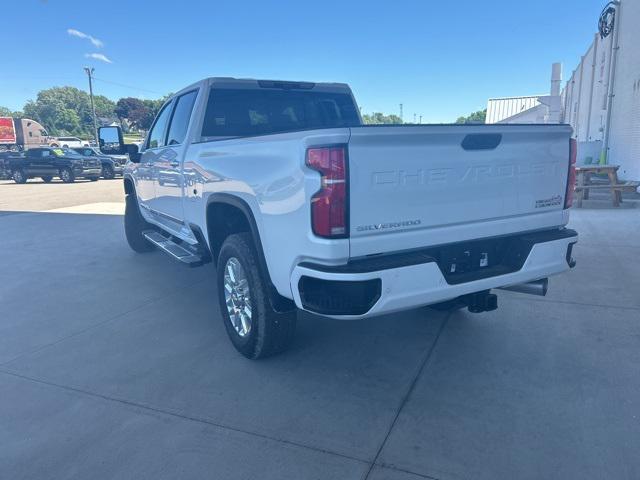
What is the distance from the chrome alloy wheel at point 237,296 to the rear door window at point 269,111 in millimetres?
1463

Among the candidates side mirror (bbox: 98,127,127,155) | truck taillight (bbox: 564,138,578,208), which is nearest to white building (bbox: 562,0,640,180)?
truck taillight (bbox: 564,138,578,208)

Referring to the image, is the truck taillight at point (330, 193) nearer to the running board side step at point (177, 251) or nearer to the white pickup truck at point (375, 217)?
the white pickup truck at point (375, 217)

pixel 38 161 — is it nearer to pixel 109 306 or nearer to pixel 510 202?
pixel 109 306

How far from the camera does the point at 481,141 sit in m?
2.96

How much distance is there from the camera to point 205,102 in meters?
4.55

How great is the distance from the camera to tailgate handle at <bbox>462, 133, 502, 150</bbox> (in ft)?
9.53

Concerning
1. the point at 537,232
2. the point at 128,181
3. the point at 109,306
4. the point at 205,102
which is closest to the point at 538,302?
the point at 537,232

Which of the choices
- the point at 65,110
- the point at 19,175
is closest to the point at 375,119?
the point at 19,175

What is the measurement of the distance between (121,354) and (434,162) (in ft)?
9.40

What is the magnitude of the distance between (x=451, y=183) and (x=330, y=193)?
32.0 inches

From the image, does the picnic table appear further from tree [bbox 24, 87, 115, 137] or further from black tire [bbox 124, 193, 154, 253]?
tree [bbox 24, 87, 115, 137]

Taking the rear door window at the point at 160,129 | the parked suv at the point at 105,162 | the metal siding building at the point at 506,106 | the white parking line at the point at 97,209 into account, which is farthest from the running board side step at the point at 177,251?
the metal siding building at the point at 506,106

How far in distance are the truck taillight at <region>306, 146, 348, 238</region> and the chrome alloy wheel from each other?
3.58 feet

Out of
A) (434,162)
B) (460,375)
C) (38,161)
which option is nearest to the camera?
(434,162)
